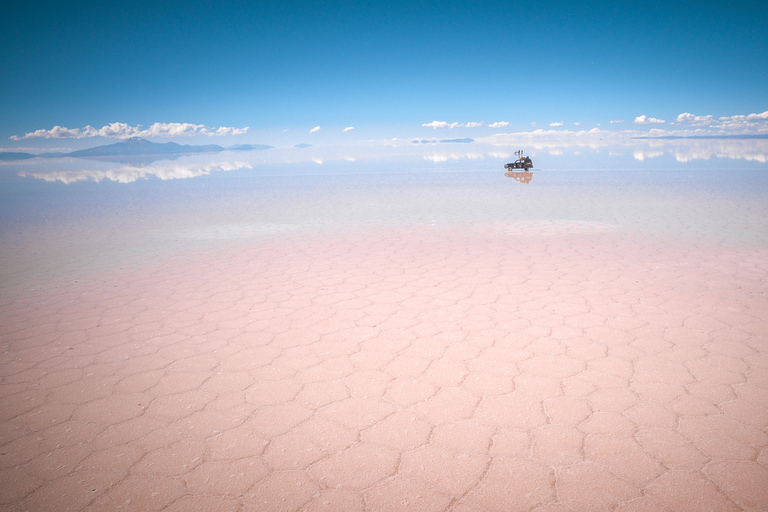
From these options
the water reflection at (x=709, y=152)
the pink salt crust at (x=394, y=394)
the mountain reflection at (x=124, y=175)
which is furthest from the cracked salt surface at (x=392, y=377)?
the water reflection at (x=709, y=152)

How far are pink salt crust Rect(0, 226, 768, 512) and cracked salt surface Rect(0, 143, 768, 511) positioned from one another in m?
0.02

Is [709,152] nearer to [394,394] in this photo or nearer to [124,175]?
[394,394]

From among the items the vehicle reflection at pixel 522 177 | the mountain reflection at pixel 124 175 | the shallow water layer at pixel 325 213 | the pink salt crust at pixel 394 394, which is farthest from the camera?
the mountain reflection at pixel 124 175

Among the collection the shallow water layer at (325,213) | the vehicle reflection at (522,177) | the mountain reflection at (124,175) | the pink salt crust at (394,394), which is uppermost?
the mountain reflection at (124,175)

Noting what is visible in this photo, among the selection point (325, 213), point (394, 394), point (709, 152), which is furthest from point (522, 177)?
point (709, 152)

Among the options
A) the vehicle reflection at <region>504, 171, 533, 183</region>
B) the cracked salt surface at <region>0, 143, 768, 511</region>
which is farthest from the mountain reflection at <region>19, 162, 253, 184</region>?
the cracked salt surface at <region>0, 143, 768, 511</region>

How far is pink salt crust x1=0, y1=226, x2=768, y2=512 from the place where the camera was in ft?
7.16

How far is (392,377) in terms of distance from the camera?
10.4ft

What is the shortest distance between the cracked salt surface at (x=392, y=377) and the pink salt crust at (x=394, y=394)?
0.06ft

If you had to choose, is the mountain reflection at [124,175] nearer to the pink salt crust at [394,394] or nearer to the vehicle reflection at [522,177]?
the vehicle reflection at [522,177]

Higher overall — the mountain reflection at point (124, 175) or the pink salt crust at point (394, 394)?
the mountain reflection at point (124, 175)

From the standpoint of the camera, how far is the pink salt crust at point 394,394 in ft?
7.16

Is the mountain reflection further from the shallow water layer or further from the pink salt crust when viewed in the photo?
the pink salt crust

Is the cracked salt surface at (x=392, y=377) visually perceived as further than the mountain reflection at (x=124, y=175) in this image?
No
